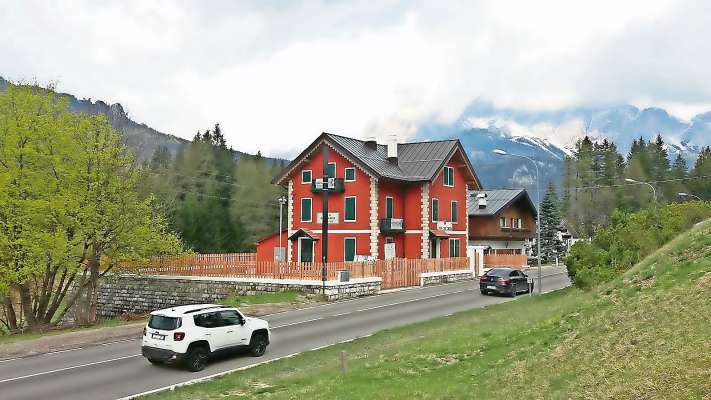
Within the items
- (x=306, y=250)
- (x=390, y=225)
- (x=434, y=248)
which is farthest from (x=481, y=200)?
(x=306, y=250)

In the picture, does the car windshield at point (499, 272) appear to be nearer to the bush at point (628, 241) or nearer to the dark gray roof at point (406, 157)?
the bush at point (628, 241)

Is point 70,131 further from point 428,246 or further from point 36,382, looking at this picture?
point 428,246

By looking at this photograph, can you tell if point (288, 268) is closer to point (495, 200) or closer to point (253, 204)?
point (495, 200)

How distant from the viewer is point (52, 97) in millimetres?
31016

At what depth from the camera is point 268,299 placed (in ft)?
102

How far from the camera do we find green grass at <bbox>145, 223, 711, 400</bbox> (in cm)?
900

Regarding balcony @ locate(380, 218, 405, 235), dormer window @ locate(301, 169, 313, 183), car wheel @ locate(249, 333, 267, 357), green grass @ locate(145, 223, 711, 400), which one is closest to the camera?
green grass @ locate(145, 223, 711, 400)

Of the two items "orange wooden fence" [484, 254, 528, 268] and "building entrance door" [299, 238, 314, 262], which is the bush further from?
"orange wooden fence" [484, 254, 528, 268]

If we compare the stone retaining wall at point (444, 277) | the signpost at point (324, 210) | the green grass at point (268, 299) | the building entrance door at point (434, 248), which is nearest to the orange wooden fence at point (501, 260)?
the building entrance door at point (434, 248)

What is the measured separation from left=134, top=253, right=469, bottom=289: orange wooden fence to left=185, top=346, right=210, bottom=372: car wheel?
54.3 feet

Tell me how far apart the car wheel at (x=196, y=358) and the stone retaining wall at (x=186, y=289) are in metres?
15.4

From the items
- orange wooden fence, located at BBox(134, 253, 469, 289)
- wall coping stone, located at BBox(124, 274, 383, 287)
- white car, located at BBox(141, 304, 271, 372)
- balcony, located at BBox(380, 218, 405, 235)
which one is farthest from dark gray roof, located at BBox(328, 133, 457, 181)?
white car, located at BBox(141, 304, 271, 372)

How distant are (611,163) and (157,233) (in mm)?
88012

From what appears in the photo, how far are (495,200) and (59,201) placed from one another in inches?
1896
